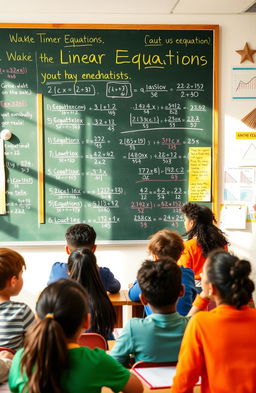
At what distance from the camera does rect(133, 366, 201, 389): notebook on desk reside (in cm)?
183

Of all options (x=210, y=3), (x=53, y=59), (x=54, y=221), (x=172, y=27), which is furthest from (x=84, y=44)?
(x=54, y=221)

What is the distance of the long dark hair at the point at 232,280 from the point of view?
5.75 feet

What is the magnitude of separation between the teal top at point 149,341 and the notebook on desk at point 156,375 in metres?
0.05

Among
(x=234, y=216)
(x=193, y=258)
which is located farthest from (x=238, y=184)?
(x=193, y=258)

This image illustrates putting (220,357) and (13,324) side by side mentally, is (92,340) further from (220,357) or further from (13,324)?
(220,357)

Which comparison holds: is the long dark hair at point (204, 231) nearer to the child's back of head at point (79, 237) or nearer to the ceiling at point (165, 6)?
the child's back of head at point (79, 237)

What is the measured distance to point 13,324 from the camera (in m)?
2.24

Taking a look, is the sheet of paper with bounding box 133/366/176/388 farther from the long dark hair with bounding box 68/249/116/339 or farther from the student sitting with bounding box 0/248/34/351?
the long dark hair with bounding box 68/249/116/339

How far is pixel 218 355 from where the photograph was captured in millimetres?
1710

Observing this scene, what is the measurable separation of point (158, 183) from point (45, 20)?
1837 millimetres

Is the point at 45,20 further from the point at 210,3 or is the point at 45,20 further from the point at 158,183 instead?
the point at 158,183

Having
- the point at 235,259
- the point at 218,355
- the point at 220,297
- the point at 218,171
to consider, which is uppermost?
the point at 218,171

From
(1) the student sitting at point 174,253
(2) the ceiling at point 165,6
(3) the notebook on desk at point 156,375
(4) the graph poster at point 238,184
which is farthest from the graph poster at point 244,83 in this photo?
(3) the notebook on desk at point 156,375

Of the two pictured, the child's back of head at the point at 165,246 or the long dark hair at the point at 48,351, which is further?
the child's back of head at the point at 165,246
